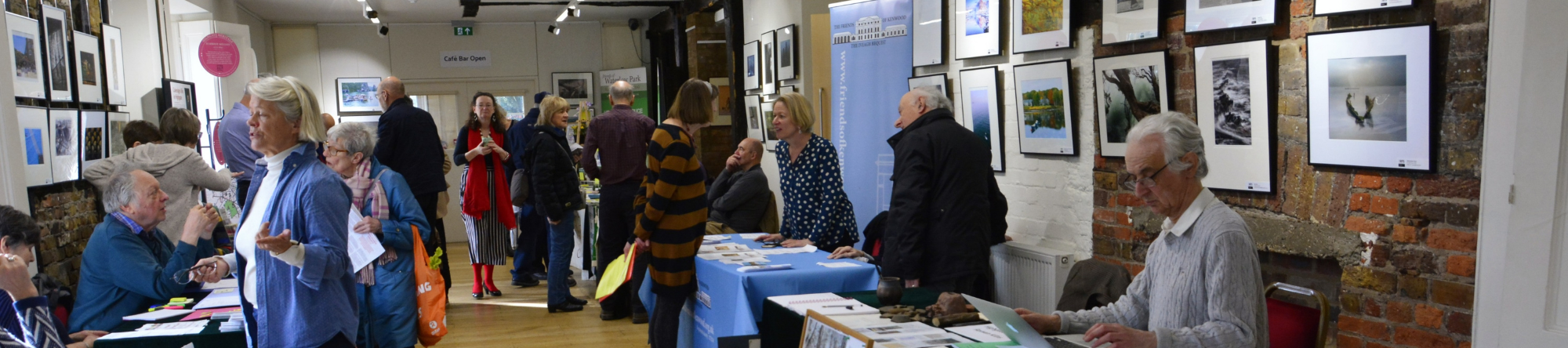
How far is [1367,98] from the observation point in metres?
2.74

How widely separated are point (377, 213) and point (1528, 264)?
3800mm

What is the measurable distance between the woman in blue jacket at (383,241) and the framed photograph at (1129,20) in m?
2.90

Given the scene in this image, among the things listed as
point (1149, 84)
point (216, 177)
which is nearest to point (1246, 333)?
point (1149, 84)

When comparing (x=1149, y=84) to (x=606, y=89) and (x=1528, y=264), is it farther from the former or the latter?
(x=606, y=89)

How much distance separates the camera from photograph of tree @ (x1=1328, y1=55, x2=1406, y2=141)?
264 cm

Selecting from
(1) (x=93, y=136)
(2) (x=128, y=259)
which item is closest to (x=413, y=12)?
(1) (x=93, y=136)

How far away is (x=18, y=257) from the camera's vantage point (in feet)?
8.34

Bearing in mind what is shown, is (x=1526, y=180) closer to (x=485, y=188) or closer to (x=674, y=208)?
(x=674, y=208)

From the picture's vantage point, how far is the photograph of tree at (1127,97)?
11.5ft

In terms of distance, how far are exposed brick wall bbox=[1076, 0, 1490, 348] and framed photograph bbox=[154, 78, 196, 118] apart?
6.21m

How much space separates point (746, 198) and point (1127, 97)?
7.35 ft

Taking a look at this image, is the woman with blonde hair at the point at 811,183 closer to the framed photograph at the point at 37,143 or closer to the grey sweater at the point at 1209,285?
the grey sweater at the point at 1209,285

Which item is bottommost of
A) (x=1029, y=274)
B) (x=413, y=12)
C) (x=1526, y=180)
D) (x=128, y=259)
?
(x=1029, y=274)

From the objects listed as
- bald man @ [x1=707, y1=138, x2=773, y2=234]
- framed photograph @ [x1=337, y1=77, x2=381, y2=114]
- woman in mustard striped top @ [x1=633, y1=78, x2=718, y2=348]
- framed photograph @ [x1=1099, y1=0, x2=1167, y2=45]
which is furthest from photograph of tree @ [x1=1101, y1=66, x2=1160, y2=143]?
framed photograph @ [x1=337, y1=77, x2=381, y2=114]
